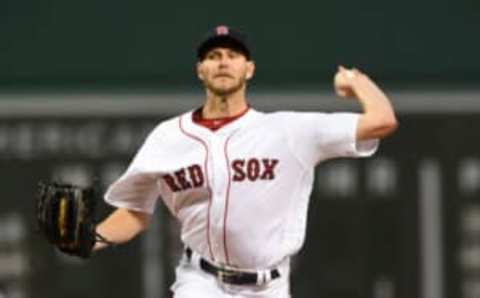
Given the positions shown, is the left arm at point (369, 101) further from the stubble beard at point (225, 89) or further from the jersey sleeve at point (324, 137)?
the stubble beard at point (225, 89)

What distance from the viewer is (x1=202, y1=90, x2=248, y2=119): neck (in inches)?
205

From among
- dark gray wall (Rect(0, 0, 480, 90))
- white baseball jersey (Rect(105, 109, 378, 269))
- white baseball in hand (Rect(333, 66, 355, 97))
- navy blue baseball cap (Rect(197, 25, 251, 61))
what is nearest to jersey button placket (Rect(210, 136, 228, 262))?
white baseball jersey (Rect(105, 109, 378, 269))

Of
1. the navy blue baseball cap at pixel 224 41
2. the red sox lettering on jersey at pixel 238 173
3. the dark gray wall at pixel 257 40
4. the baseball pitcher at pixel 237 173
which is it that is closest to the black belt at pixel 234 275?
the baseball pitcher at pixel 237 173

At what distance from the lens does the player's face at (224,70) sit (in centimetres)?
513

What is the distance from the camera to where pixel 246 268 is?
5.24m

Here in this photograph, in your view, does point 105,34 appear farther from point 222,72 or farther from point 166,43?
point 222,72

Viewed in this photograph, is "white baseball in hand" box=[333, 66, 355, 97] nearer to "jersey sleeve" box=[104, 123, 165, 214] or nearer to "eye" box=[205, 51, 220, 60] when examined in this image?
"eye" box=[205, 51, 220, 60]

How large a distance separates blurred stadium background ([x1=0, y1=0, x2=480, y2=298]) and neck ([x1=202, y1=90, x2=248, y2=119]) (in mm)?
2153

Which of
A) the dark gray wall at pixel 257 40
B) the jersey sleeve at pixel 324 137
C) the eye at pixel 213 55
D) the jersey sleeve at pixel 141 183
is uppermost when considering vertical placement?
the dark gray wall at pixel 257 40

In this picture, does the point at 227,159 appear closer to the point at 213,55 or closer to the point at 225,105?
the point at 225,105

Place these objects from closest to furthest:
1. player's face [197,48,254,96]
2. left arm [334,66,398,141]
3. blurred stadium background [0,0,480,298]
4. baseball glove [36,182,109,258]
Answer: left arm [334,66,398,141], player's face [197,48,254,96], baseball glove [36,182,109,258], blurred stadium background [0,0,480,298]

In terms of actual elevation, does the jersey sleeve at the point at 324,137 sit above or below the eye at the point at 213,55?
below

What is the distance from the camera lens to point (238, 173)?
5.19m

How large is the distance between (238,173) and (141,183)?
31 cm
